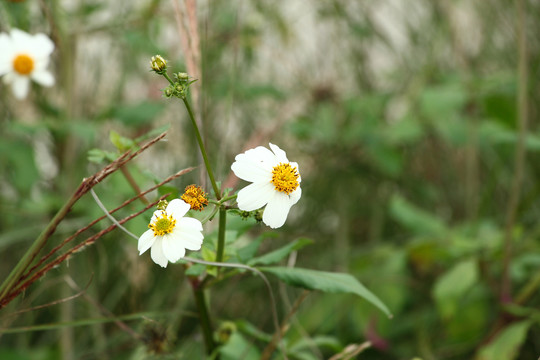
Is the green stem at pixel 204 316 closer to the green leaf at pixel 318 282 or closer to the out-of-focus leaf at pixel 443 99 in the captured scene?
the green leaf at pixel 318 282

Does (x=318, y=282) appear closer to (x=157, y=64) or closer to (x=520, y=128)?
(x=157, y=64)

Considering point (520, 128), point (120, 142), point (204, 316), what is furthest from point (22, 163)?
point (520, 128)

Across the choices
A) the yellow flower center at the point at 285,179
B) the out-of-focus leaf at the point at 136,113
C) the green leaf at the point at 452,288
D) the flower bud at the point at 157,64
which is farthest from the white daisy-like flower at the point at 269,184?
the out-of-focus leaf at the point at 136,113

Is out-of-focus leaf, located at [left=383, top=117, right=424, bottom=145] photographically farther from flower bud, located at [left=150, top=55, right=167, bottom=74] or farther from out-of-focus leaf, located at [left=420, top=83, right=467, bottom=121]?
flower bud, located at [left=150, top=55, right=167, bottom=74]

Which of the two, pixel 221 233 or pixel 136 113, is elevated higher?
pixel 136 113

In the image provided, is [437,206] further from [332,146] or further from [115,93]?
[115,93]

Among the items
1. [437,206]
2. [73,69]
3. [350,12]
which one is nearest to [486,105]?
[437,206]
